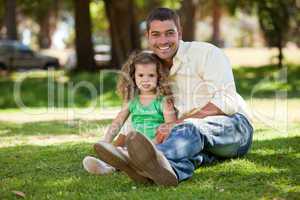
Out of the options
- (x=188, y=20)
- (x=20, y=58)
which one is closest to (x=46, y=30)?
(x=20, y=58)

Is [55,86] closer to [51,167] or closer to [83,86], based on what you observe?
[83,86]

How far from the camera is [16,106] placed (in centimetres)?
1524

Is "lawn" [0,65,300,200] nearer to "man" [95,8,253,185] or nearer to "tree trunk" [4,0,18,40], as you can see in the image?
"man" [95,8,253,185]

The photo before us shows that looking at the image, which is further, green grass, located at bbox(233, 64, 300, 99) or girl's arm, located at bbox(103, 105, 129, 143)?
green grass, located at bbox(233, 64, 300, 99)

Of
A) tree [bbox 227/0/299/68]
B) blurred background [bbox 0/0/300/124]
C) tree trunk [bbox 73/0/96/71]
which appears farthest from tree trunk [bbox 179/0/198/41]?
tree trunk [bbox 73/0/96/71]

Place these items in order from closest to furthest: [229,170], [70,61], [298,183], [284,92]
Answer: [298,183], [229,170], [284,92], [70,61]

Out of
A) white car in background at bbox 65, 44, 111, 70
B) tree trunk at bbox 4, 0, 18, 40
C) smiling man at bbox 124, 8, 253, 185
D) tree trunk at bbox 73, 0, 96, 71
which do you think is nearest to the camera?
smiling man at bbox 124, 8, 253, 185

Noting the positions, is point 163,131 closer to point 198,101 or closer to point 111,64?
point 198,101

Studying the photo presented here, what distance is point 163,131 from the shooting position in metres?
5.13

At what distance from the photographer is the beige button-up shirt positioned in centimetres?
522

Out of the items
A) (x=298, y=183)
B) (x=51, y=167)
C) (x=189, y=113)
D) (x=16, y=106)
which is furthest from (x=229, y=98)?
(x=16, y=106)

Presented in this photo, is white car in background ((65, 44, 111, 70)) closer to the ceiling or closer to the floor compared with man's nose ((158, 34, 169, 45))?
closer to the floor

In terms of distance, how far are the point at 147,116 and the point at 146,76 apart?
34 centimetres

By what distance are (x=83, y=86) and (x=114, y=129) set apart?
40.6 feet
